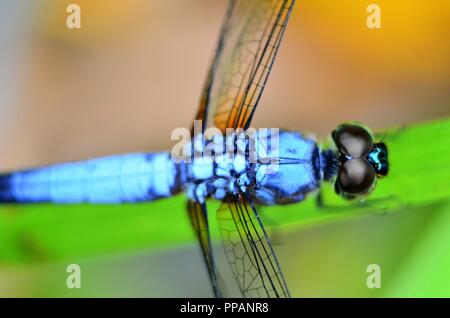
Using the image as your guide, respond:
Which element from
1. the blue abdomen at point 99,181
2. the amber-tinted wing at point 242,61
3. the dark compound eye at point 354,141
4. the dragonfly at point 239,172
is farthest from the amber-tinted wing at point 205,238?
the dark compound eye at point 354,141

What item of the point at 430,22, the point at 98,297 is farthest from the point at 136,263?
the point at 430,22

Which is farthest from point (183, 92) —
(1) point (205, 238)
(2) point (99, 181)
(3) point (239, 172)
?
(1) point (205, 238)

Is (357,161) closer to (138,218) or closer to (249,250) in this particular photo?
(249,250)

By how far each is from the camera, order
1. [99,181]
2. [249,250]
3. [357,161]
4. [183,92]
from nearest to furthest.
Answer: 1. [249,250]
2. [357,161]
3. [99,181]
4. [183,92]

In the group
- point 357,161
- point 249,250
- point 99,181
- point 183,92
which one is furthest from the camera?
point 183,92

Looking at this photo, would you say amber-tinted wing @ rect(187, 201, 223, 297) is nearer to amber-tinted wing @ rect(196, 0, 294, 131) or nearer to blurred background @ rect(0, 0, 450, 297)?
amber-tinted wing @ rect(196, 0, 294, 131)

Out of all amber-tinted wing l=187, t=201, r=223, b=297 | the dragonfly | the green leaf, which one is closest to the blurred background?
the green leaf
